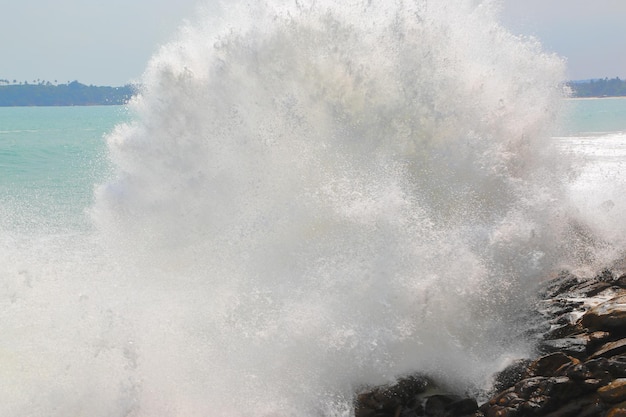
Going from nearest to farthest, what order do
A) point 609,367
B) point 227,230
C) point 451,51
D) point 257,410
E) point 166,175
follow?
point 609,367 < point 257,410 < point 227,230 < point 166,175 < point 451,51

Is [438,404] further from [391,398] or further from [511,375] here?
[511,375]

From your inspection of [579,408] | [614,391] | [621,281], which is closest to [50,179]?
[621,281]

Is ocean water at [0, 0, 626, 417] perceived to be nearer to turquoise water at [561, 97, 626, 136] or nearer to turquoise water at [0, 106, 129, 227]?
turquoise water at [561, 97, 626, 136]

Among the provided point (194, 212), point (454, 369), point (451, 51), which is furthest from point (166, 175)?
point (454, 369)

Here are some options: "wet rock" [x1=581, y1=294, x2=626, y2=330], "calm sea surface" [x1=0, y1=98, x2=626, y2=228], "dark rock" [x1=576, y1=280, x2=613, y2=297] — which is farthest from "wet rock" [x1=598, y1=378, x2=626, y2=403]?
"calm sea surface" [x1=0, y1=98, x2=626, y2=228]

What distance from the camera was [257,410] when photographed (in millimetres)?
7477

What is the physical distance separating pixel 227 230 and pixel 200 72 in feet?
12.8

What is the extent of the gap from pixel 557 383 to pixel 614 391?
21.4 inches

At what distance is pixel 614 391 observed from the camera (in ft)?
20.4

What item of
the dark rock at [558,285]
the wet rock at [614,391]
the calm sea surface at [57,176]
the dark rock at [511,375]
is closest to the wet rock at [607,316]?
the dark rock at [511,375]

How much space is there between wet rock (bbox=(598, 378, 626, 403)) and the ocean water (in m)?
1.39

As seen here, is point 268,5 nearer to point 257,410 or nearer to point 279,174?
point 279,174

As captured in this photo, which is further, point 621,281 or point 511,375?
point 621,281

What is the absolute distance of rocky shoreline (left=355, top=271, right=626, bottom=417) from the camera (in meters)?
6.38
